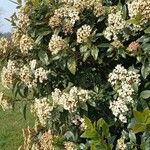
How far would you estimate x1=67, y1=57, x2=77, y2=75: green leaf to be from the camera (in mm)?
3379

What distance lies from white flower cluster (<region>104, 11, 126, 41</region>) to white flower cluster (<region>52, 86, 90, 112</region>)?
0.39 metres

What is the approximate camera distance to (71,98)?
324 centimetres

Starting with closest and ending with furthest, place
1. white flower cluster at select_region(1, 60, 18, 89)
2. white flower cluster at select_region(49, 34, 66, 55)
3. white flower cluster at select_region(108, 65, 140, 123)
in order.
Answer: white flower cluster at select_region(108, 65, 140, 123) < white flower cluster at select_region(49, 34, 66, 55) < white flower cluster at select_region(1, 60, 18, 89)

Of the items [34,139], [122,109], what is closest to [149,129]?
[122,109]

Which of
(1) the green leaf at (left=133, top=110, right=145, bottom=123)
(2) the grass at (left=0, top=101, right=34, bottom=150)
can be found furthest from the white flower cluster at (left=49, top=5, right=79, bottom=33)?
(2) the grass at (left=0, top=101, right=34, bottom=150)

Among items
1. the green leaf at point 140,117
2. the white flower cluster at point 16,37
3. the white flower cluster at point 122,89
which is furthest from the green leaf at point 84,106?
the green leaf at point 140,117

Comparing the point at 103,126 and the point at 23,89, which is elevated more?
the point at 23,89

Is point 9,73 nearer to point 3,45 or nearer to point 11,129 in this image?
point 3,45

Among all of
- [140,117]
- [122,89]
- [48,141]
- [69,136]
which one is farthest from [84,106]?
[140,117]

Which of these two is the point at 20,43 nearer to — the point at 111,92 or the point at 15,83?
the point at 15,83

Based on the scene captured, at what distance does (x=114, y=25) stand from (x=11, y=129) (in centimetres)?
689

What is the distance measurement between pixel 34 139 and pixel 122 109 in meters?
1.43

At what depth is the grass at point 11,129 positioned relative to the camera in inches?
339

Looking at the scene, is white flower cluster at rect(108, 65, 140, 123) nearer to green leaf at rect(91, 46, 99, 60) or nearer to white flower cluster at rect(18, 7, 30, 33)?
green leaf at rect(91, 46, 99, 60)
